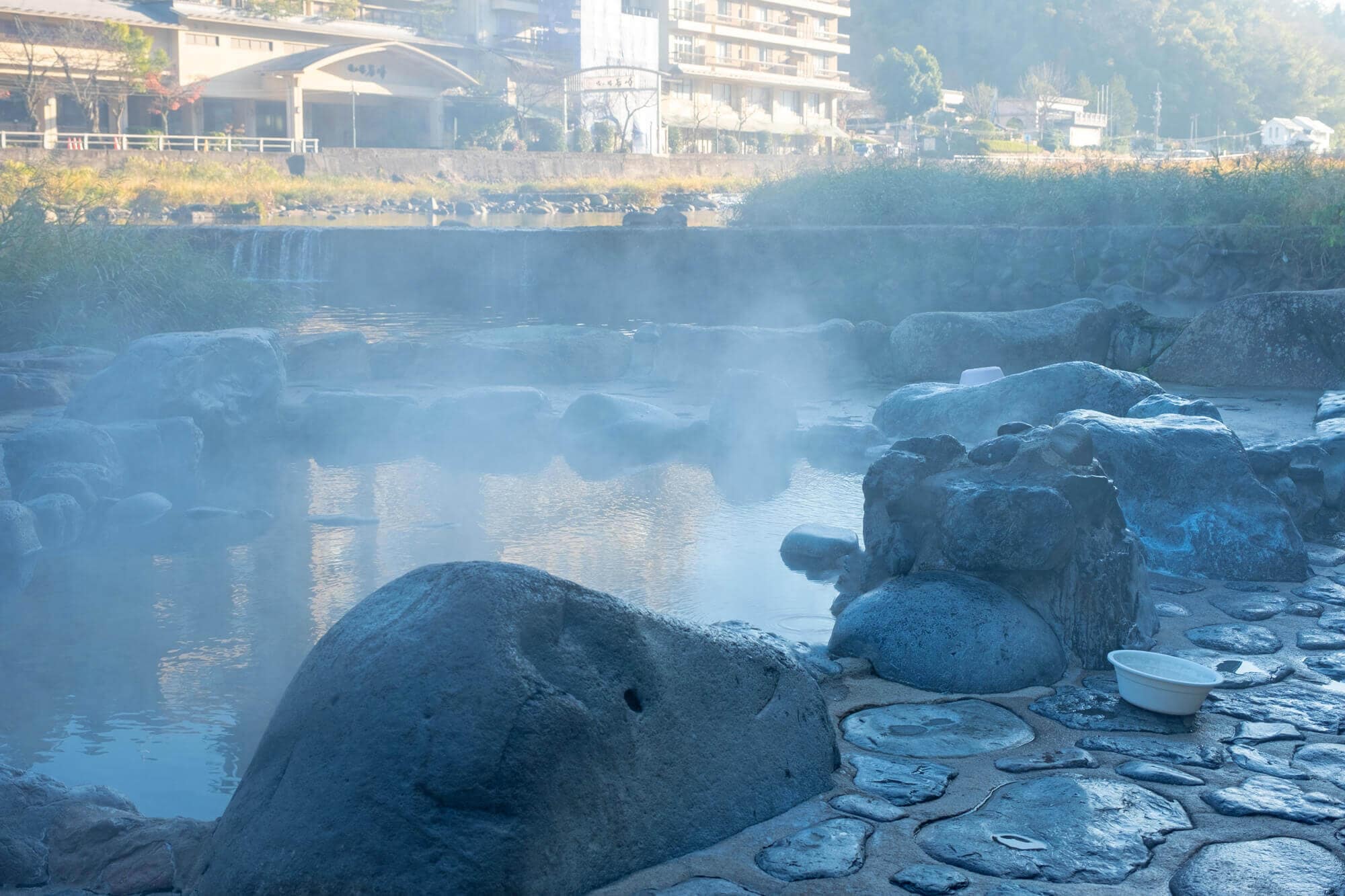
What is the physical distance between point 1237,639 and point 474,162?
3383 centimetres

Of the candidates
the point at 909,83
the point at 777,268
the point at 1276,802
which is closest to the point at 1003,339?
the point at 777,268

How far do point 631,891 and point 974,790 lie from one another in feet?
3.47

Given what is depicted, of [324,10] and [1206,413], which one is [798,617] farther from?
[324,10]

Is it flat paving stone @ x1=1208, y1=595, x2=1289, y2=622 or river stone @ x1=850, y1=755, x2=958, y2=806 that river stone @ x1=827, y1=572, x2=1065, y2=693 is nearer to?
river stone @ x1=850, y1=755, x2=958, y2=806

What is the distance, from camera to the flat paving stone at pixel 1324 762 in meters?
3.27

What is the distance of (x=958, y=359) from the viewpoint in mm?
10953

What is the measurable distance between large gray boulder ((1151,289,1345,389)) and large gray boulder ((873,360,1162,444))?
244cm

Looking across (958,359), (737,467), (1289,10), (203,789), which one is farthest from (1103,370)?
(1289,10)

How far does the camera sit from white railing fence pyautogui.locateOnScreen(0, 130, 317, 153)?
30094 mm

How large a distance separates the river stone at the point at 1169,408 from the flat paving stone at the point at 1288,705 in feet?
10.4

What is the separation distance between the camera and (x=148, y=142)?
105 ft

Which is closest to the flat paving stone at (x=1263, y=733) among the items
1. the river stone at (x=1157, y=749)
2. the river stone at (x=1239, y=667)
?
the river stone at (x=1157, y=749)

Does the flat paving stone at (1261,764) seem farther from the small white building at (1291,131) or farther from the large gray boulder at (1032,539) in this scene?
the small white building at (1291,131)

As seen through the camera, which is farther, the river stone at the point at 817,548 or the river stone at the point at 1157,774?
the river stone at the point at 817,548
